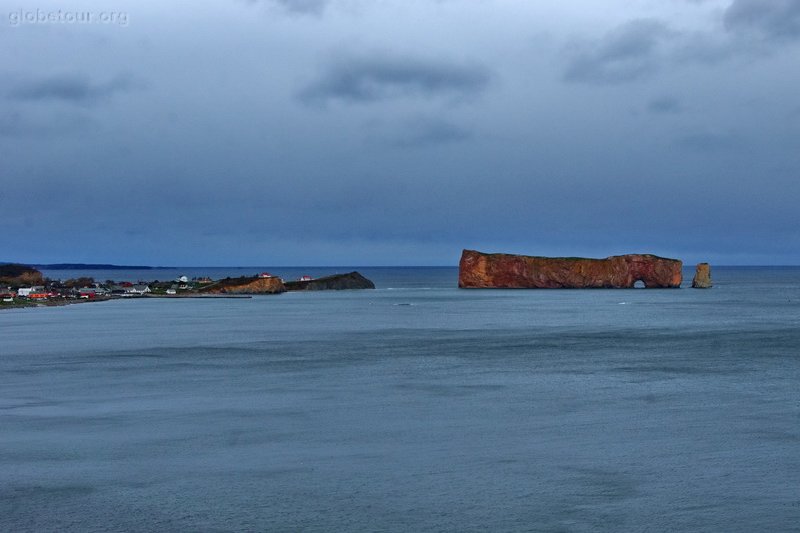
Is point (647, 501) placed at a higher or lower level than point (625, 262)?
lower

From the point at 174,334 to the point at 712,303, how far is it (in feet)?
279

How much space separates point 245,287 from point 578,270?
225 feet

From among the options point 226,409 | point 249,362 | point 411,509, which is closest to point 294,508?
point 411,509

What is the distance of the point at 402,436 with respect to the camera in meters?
31.3

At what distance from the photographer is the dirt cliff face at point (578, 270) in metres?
193

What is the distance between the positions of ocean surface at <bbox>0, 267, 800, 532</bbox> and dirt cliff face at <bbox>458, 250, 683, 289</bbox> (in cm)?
12697

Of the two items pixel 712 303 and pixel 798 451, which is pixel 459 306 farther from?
pixel 798 451

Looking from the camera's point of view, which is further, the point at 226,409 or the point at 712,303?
the point at 712,303

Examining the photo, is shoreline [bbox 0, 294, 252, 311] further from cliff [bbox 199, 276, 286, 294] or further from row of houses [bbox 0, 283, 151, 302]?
cliff [bbox 199, 276, 286, 294]

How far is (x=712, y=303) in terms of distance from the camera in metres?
136

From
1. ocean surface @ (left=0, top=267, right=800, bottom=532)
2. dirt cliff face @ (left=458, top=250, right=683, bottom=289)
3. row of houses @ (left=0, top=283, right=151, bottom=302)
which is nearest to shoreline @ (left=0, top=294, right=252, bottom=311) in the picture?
row of houses @ (left=0, top=283, right=151, bottom=302)

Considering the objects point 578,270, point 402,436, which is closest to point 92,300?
point 578,270

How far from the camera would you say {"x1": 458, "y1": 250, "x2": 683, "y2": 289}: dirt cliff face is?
19275 cm

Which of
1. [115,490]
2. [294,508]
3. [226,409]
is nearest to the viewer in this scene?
[294,508]
